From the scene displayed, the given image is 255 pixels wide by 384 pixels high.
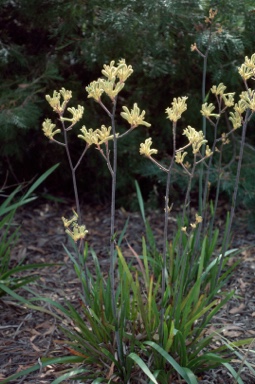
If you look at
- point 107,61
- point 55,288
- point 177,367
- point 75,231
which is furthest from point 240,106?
point 107,61

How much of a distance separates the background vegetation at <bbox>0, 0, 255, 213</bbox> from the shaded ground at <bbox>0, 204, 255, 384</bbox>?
32 centimetres

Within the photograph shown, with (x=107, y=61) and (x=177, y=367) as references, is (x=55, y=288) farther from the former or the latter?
(x=107, y=61)

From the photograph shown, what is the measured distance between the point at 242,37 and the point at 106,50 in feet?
2.97

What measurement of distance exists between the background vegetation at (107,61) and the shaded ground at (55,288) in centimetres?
32

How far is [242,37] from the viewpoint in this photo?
144 inches

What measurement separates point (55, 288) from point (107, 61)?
5.63 ft

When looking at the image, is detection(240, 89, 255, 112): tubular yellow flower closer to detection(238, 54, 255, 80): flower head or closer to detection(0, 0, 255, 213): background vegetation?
detection(238, 54, 255, 80): flower head

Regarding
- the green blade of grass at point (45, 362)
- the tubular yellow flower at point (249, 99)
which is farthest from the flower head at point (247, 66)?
the green blade of grass at point (45, 362)

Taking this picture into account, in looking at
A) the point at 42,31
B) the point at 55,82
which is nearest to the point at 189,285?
the point at 55,82

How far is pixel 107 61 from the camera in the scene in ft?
13.8

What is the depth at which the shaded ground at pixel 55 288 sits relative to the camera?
8.64 feet

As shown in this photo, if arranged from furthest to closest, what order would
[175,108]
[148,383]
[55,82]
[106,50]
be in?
[55,82]
[106,50]
[148,383]
[175,108]

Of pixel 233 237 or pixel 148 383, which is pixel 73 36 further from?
pixel 148 383

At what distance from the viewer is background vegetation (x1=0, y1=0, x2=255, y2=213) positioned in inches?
141
